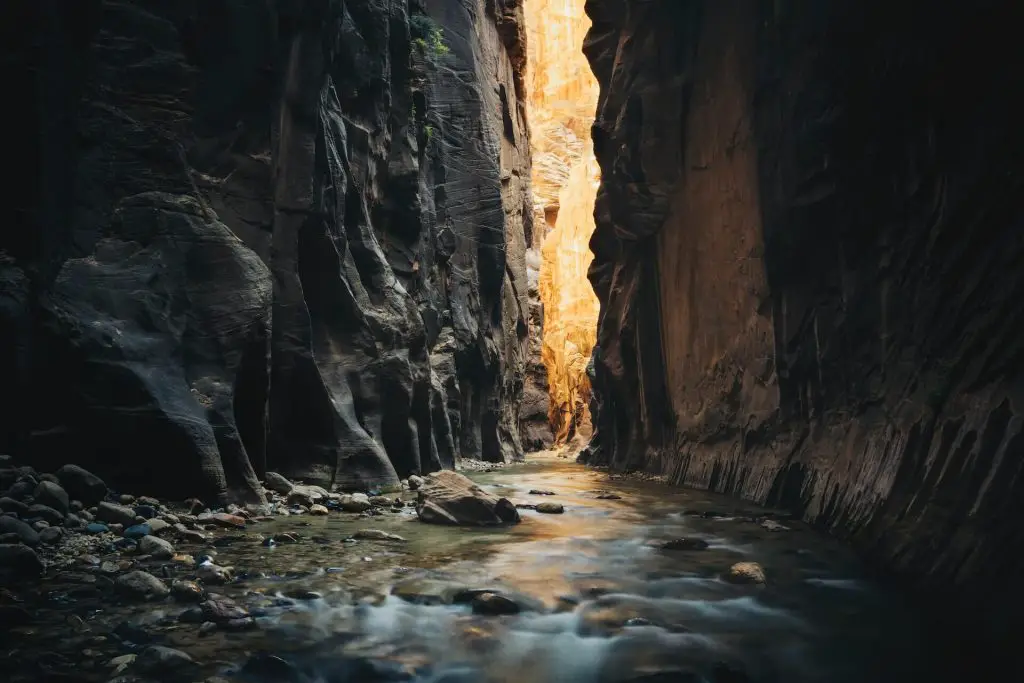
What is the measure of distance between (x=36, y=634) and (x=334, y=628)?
68.1 inches

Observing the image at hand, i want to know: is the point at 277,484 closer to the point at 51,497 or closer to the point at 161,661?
the point at 51,497

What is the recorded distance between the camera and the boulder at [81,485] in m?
7.89

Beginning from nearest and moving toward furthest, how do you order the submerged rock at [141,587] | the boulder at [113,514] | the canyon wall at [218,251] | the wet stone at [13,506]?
the submerged rock at [141,587]
the wet stone at [13,506]
the boulder at [113,514]
the canyon wall at [218,251]

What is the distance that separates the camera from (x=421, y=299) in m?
24.3

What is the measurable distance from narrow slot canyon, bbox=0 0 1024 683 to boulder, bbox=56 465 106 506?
0.16 ft

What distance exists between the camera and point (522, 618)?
570 centimetres

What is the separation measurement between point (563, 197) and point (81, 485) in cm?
6229

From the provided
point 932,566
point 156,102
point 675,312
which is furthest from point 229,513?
point 675,312

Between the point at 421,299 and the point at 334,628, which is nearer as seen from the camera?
the point at 334,628

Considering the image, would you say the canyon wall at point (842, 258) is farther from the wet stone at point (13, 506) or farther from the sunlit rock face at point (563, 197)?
the sunlit rock face at point (563, 197)

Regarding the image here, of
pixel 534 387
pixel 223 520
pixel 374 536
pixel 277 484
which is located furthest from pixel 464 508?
pixel 534 387

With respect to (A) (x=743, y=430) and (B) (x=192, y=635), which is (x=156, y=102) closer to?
(B) (x=192, y=635)

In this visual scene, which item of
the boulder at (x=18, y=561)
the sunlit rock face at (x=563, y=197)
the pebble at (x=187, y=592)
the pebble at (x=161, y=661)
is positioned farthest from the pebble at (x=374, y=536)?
the sunlit rock face at (x=563, y=197)

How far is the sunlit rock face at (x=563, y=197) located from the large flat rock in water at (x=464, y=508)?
4191 cm
